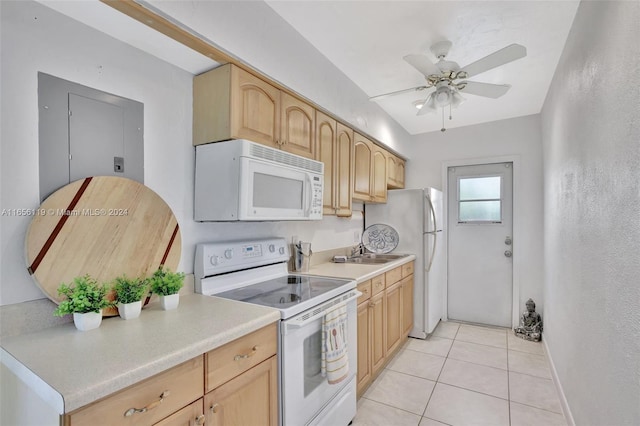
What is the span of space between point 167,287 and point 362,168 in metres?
2.06

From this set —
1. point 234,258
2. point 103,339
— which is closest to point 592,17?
point 234,258

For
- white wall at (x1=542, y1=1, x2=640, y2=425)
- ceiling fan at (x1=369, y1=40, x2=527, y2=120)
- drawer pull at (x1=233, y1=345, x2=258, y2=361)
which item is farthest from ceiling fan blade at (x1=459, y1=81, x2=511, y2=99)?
drawer pull at (x1=233, y1=345, x2=258, y2=361)

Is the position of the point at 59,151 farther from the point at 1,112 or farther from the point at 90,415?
the point at 90,415

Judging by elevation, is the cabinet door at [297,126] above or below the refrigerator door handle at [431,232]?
above

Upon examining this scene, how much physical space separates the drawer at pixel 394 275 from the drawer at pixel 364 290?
366 millimetres

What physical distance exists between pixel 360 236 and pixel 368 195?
2.14 feet

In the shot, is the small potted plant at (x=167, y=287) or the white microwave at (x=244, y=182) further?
the white microwave at (x=244, y=182)

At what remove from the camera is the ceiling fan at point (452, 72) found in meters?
1.80

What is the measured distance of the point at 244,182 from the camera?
1.63m

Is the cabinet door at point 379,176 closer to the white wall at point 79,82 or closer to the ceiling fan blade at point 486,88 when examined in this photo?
the ceiling fan blade at point 486,88

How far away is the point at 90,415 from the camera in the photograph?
2.63ft

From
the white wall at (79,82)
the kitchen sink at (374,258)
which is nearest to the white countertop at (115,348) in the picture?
the white wall at (79,82)

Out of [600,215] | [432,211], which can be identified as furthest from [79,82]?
[432,211]

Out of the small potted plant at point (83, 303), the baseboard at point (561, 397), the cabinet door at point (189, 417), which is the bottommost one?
the baseboard at point (561, 397)
